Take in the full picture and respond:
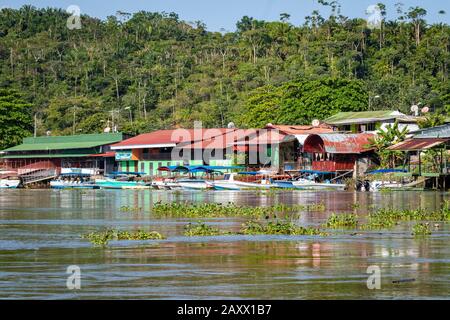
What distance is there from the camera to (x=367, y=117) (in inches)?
3118

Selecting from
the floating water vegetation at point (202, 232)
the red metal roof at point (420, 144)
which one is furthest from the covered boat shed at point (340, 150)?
the floating water vegetation at point (202, 232)

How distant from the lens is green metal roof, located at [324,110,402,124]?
7731cm

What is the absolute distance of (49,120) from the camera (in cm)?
11775

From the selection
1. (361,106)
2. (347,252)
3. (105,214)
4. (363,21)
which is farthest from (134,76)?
(347,252)

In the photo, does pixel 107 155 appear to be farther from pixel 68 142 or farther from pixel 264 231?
pixel 264 231

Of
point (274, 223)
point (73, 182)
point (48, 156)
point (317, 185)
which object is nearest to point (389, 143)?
point (317, 185)

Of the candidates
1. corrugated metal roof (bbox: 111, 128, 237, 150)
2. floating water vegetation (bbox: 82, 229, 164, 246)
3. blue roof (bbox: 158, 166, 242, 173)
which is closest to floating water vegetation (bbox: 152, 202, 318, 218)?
floating water vegetation (bbox: 82, 229, 164, 246)

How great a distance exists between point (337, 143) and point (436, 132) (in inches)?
495

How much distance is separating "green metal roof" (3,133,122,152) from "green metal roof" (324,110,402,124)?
22.3 m

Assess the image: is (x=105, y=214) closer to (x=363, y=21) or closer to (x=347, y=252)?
(x=347, y=252)

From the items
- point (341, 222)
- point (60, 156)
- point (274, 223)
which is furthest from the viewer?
point (60, 156)

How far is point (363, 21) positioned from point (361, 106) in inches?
1384

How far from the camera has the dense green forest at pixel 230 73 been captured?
95.6 metres

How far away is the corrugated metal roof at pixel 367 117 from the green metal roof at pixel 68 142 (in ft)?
73.9
